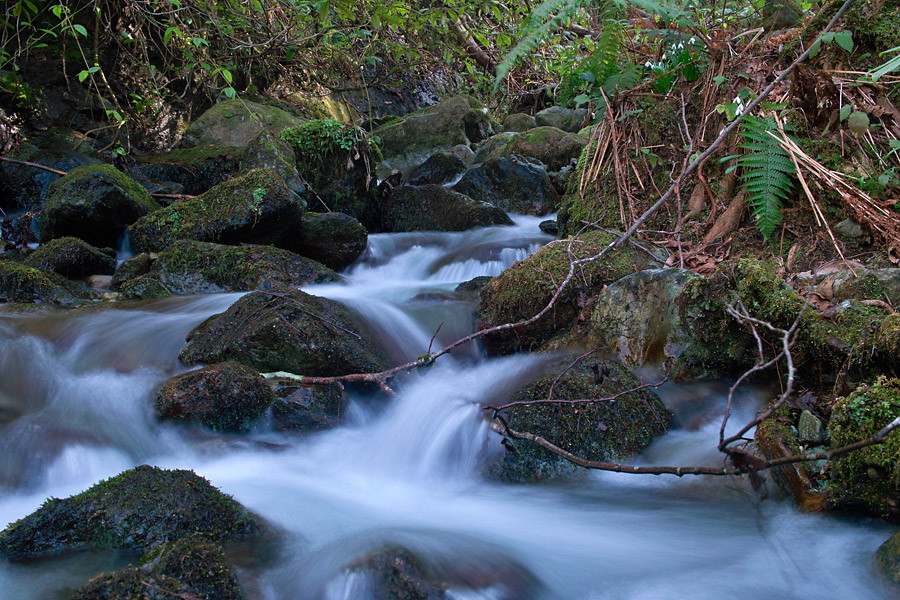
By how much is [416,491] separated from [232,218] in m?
4.15

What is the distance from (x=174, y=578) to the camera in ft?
6.22

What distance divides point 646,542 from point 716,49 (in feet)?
12.5

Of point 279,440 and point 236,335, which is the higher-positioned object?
point 236,335

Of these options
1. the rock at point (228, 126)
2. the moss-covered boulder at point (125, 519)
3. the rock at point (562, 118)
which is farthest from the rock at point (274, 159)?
the rock at point (562, 118)

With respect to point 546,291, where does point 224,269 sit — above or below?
below

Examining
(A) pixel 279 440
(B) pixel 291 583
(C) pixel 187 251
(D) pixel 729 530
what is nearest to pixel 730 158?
(D) pixel 729 530

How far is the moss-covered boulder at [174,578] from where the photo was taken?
183 cm

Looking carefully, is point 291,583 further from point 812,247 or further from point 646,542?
point 812,247

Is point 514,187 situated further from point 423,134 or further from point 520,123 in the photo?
point 520,123

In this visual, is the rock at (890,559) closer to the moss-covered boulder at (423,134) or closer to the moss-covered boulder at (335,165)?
the moss-covered boulder at (335,165)

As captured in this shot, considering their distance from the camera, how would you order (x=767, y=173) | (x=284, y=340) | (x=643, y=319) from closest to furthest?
(x=643, y=319) → (x=284, y=340) → (x=767, y=173)

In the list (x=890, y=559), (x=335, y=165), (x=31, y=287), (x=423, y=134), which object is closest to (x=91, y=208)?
(x=31, y=287)

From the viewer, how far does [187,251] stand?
6.00 metres


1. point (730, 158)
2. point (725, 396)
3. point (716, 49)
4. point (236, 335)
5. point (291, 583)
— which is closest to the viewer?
point (291, 583)
